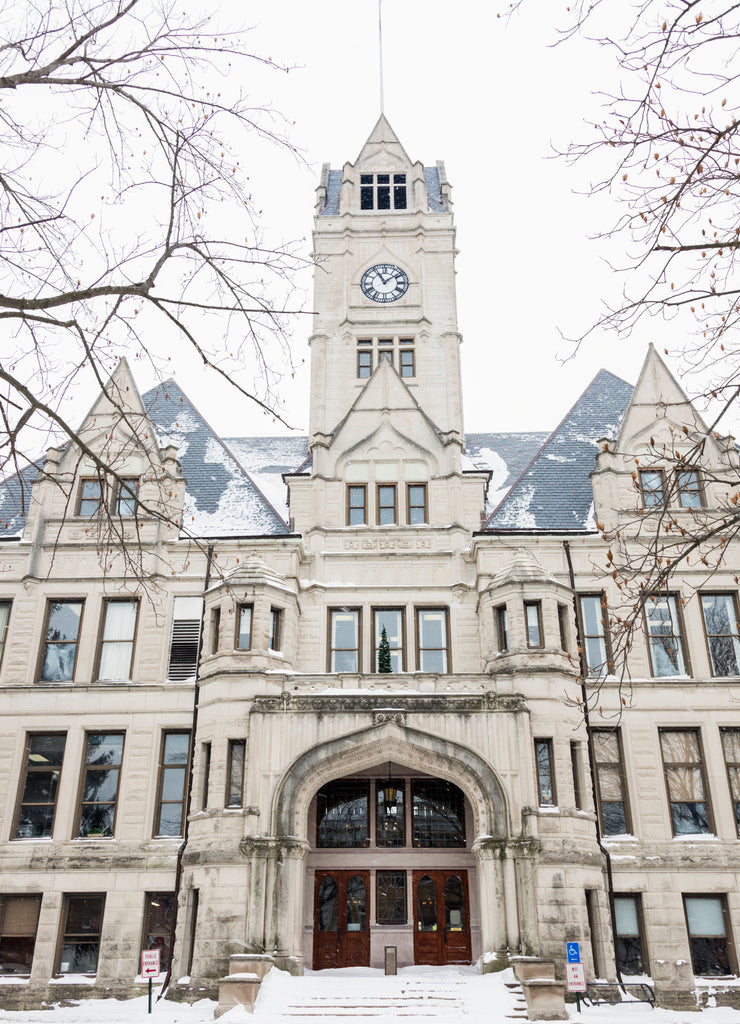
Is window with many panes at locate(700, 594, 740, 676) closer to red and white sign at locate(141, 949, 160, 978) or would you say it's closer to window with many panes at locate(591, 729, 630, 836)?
window with many panes at locate(591, 729, 630, 836)

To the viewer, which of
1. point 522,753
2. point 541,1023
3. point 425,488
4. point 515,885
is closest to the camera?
point 541,1023

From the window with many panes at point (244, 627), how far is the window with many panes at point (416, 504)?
19.3 ft

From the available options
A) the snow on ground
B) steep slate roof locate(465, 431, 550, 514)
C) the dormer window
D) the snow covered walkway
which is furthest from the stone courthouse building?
the dormer window

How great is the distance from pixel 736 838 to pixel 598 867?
386 cm

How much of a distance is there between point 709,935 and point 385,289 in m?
23.6

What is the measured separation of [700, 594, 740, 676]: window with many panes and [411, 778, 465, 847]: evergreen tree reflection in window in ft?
25.4

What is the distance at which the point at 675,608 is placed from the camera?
1009 inches

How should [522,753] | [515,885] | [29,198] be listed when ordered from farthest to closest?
[522,753]
[515,885]
[29,198]

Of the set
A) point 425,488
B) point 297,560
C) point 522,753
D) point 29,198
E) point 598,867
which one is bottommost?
point 598,867

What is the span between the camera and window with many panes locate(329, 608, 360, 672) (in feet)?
84.3

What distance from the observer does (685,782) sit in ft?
77.7

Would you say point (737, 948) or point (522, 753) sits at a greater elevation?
point (522, 753)

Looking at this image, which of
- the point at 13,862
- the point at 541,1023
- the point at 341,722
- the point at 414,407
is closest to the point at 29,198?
the point at 341,722

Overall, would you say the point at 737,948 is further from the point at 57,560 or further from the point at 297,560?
the point at 57,560
